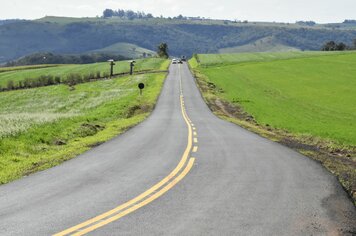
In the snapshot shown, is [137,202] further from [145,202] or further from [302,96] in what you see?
[302,96]

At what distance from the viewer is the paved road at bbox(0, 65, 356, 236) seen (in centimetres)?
836

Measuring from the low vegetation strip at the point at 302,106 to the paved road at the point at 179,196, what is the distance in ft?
5.65

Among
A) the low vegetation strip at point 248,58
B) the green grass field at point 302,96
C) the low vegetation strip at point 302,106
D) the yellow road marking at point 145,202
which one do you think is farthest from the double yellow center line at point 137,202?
the low vegetation strip at point 248,58

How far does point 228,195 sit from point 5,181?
6.23 meters

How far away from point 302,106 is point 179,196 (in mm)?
41319

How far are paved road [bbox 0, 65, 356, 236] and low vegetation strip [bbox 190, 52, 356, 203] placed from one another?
1723 mm

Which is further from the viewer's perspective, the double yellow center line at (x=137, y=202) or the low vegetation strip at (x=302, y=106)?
the low vegetation strip at (x=302, y=106)

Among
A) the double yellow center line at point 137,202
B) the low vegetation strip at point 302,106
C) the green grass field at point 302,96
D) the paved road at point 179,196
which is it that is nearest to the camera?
the double yellow center line at point 137,202

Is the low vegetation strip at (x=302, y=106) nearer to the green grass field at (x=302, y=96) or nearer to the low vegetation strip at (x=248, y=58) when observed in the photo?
the green grass field at (x=302, y=96)

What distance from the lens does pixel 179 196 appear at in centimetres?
1043

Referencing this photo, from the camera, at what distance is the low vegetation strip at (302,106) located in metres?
21.1

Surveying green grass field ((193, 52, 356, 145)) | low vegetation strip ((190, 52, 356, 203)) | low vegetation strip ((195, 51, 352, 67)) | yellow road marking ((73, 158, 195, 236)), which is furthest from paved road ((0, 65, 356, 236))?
low vegetation strip ((195, 51, 352, 67))

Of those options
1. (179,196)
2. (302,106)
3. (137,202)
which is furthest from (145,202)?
(302,106)

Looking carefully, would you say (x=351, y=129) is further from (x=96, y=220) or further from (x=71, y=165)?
(x=96, y=220)
